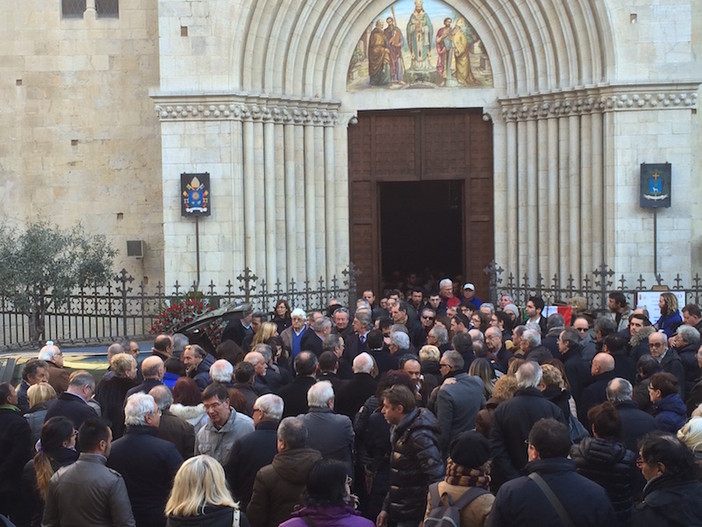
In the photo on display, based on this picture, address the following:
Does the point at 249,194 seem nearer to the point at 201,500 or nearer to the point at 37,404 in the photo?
the point at 37,404

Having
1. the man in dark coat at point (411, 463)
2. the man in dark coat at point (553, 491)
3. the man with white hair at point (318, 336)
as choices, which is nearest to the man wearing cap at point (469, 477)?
the man in dark coat at point (553, 491)

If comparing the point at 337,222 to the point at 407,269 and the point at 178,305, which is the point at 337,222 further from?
the point at 407,269

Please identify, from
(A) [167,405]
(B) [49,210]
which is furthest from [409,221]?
(A) [167,405]

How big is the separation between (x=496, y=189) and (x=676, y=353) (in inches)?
414

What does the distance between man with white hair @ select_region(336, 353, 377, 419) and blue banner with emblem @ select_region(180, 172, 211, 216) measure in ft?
34.5

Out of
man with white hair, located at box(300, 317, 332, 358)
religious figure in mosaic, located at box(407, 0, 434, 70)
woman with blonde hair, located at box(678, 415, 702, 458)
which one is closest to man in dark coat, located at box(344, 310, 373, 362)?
man with white hair, located at box(300, 317, 332, 358)

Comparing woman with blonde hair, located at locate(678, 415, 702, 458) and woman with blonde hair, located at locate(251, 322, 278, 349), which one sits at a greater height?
woman with blonde hair, located at locate(251, 322, 278, 349)

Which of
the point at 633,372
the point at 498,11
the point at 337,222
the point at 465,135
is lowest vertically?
the point at 633,372

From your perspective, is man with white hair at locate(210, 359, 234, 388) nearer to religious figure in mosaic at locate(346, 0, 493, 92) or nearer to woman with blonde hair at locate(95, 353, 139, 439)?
woman with blonde hair at locate(95, 353, 139, 439)

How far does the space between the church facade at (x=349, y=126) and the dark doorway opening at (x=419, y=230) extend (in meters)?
8.27

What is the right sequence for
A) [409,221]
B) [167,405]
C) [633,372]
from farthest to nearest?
1. [409,221]
2. [633,372]
3. [167,405]

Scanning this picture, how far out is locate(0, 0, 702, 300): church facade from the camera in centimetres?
1891

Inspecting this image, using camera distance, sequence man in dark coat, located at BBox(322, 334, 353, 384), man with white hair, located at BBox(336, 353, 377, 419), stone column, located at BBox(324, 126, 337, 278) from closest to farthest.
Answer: man with white hair, located at BBox(336, 353, 377, 419), man in dark coat, located at BBox(322, 334, 353, 384), stone column, located at BBox(324, 126, 337, 278)

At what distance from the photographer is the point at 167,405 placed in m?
8.11
